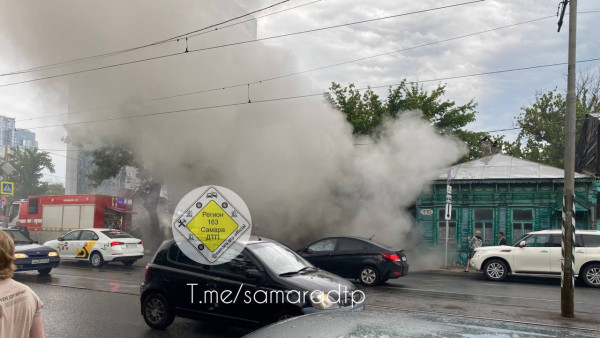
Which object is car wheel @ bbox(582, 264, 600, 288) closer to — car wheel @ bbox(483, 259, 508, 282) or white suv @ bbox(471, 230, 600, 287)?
white suv @ bbox(471, 230, 600, 287)

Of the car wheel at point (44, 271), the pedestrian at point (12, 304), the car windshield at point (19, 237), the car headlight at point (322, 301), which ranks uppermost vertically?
the pedestrian at point (12, 304)

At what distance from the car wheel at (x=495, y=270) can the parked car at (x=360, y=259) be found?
341cm

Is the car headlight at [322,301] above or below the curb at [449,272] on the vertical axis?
above

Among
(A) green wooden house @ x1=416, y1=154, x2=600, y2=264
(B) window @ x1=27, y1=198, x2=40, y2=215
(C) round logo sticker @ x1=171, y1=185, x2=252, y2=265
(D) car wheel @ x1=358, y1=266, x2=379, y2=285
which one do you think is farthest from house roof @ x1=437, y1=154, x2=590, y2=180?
(B) window @ x1=27, y1=198, x2=40, y2=215

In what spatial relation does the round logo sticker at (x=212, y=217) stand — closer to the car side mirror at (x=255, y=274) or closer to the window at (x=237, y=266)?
the window at (x=237, y=266)

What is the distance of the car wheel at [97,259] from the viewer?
15676 mm

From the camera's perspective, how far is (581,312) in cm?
936

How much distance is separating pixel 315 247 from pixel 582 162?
20124mm

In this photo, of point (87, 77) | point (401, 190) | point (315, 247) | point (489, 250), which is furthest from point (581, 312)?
point (87, 77)

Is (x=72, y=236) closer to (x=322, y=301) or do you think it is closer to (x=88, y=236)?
(x=88, y=236)

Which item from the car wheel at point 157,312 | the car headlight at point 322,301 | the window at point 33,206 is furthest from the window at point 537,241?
the window at point 33,206

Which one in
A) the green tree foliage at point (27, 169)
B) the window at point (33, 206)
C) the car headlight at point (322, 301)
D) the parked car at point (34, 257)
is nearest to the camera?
the car headlight at point (322, 301)

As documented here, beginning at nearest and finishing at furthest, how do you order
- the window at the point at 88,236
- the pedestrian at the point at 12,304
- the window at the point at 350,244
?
the pedestrian at the point at 12,304, the window at the point at 350,244, the window at the point at 88,236

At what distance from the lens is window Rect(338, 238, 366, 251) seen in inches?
487
